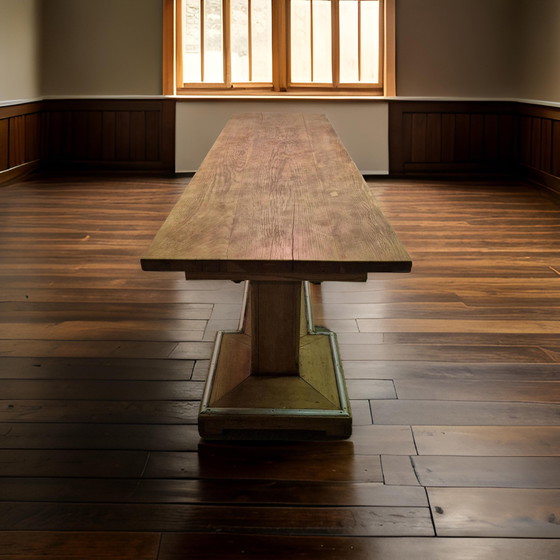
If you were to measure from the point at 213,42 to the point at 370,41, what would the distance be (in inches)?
51.8

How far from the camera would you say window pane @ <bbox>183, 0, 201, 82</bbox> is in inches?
257

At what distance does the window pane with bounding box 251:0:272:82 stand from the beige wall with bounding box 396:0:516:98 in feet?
3.52

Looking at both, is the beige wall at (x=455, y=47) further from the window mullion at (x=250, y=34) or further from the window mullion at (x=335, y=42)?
the window mullion at (x=250, y=34)

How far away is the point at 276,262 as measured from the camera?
142 cm

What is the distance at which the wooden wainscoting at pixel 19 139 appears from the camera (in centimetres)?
558

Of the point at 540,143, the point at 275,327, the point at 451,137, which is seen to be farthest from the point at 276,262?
the point at 451,137

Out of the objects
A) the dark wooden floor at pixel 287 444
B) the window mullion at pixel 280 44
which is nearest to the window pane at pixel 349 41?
the window mullion at pixel 280 44

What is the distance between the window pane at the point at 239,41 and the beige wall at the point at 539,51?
2230mm

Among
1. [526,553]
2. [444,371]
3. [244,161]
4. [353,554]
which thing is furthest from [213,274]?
[244,161]

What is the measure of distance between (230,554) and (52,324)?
1.46 metres

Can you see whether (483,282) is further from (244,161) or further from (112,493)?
(112,493)

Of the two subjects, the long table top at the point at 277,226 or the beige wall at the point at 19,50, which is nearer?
the long table top at the point at 277,226

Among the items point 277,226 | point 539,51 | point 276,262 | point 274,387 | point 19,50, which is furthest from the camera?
point 539,51

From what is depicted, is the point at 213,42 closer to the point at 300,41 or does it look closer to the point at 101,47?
the point at 300,41
